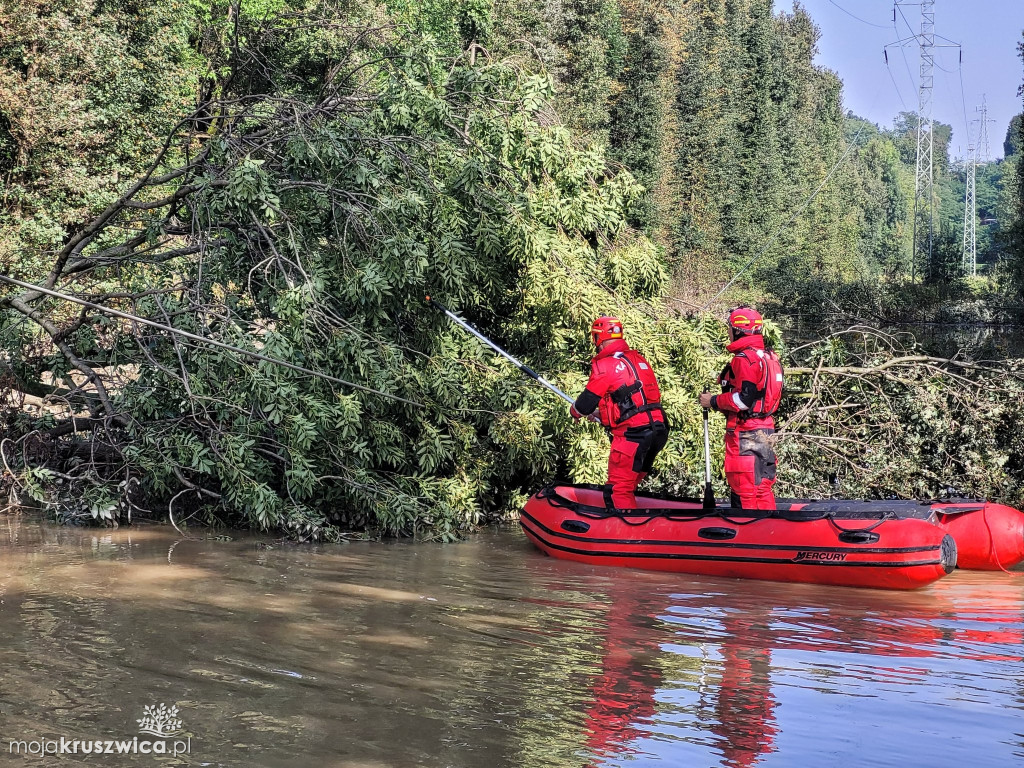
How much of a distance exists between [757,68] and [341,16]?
40.1m

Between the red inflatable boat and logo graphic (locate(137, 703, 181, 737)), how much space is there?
5182 mm

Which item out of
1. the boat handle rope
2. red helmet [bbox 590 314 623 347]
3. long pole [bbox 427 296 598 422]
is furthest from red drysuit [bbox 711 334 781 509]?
long pole [bbox 427 296 598 422]

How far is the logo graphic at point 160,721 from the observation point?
4.86 meters

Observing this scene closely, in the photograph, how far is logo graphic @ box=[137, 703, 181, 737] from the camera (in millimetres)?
4859

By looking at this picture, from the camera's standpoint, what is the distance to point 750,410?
934cm

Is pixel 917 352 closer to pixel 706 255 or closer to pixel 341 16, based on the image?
pixel 341 16

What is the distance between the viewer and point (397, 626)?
6941 mm

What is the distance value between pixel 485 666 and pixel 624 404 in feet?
13.3

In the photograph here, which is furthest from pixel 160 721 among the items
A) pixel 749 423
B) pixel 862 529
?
pixel 749 423

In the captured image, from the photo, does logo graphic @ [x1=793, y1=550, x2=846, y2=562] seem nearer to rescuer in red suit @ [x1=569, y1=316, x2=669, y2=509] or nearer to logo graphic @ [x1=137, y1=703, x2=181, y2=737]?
rescuer in red suit @ [x1=569, y1=316, x2=669, y2=509]

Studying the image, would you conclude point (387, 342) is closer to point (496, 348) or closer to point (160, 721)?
point (496, 348)

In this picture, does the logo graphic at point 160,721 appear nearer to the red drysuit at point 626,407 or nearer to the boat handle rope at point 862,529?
the red drysuit at point 626,407

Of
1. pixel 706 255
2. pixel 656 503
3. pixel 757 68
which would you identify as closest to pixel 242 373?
pixel 656 503

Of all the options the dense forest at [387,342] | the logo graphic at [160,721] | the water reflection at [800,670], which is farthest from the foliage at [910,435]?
the logo graphic at [160,721]
